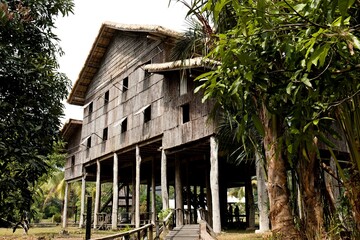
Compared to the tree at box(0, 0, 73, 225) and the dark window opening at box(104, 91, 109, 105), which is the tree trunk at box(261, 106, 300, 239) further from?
the dark window opening at box(104, 91, 109, 105)

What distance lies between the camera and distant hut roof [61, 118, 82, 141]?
2317 cm

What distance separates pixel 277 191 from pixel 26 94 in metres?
5.81

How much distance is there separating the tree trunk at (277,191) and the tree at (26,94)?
181 inches

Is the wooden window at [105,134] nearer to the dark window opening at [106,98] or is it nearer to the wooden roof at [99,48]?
the dark window opening at [106,98]

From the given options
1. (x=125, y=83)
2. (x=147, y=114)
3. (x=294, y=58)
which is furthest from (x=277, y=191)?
(x=125, y=83)

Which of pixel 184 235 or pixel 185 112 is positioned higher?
pixel 185 112

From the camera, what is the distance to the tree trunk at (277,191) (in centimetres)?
375

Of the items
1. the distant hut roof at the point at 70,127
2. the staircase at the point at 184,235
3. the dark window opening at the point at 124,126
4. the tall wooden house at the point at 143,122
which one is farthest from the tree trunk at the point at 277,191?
the distant hut roof at the point at 70,127

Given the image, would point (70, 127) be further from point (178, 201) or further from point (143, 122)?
point (178, 201)

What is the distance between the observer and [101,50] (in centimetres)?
2023

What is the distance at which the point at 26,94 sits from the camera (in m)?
7.49

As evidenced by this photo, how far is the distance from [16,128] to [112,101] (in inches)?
486

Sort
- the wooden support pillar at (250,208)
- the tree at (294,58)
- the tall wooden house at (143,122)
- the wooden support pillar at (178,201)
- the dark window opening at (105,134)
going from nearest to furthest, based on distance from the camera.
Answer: the tree at (294,58) < the tall wooden house at (143,122) < the wooden support pillar at (178,201) < the wooden support pillar at (250,208) < the dark window opening at (105,134)

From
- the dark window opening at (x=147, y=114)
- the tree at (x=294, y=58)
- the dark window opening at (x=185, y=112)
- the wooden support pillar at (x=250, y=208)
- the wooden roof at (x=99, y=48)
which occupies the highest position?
the wooden roof at (x=99, y=48)
